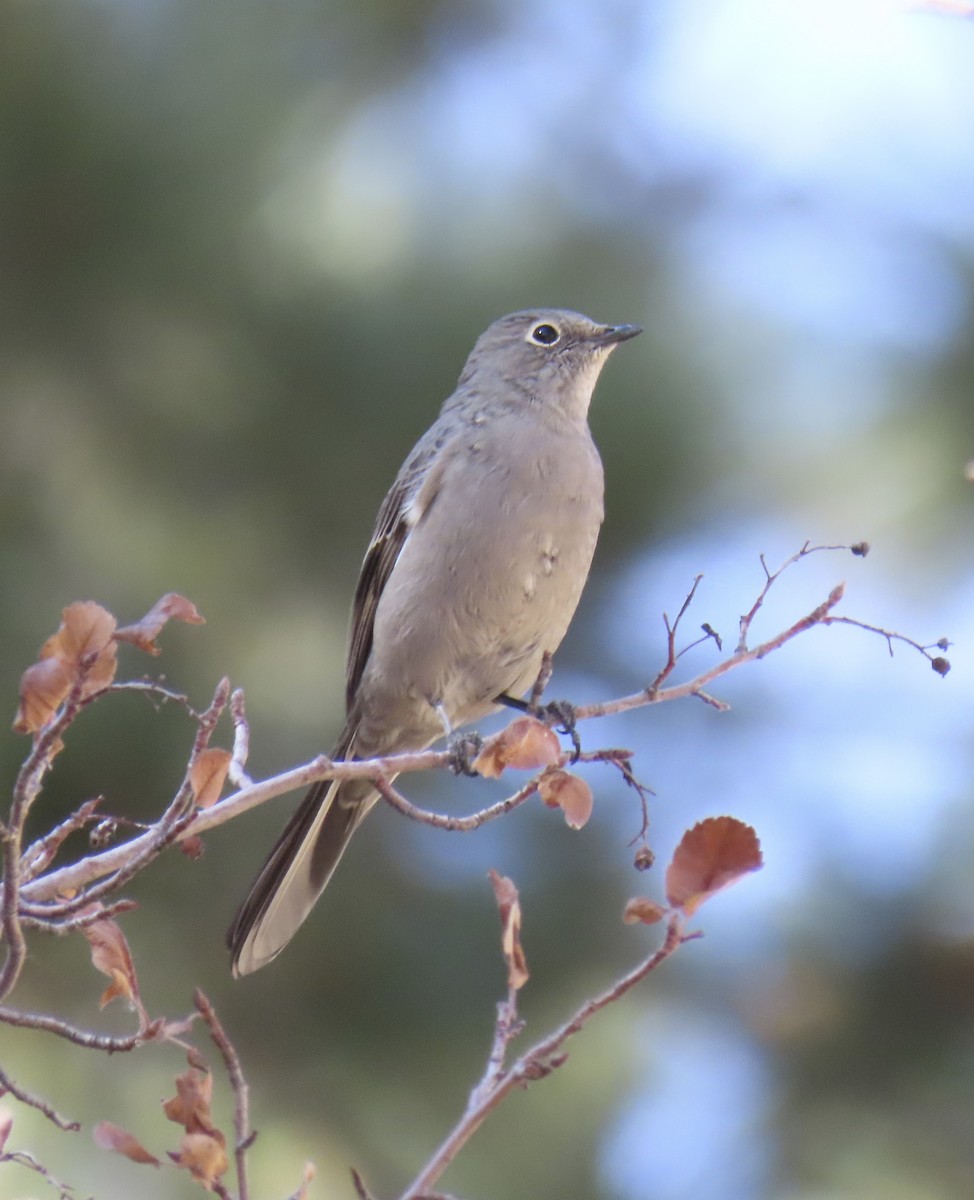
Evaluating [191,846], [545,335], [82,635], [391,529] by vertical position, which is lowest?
[191,846]

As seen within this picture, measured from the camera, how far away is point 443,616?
3.92m

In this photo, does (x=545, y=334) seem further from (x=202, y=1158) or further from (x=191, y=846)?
(x=202, y=1158)

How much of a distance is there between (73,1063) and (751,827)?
4112 mm

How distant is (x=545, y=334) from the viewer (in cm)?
470

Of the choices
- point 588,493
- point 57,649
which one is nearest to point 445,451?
point 588,493

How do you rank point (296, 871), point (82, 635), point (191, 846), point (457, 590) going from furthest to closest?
point (457, 590), point (296, 871), point (191, 846), point (82, 635)

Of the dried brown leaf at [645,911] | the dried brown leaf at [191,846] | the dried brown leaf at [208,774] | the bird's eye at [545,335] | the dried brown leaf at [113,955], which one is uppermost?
the bird's eye at [545,335]

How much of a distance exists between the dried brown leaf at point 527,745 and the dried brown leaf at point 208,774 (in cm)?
35

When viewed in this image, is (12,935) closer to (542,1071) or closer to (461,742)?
(542,1071)

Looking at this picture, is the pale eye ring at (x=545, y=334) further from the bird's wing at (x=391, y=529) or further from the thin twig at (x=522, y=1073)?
the thin twig at (x=522, y=1073)

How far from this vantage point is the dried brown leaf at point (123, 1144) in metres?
1.71

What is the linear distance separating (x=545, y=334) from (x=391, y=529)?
85cm

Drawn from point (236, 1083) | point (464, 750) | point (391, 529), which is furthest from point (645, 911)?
point (391, 529)

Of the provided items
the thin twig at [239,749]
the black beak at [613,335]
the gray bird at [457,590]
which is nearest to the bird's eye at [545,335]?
the black beak at [613,335]
